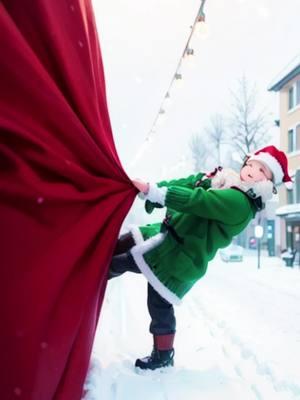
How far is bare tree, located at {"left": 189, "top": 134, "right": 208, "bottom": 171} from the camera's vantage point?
672cm

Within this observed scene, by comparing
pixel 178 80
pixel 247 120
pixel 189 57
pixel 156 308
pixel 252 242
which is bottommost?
pixel 252 242

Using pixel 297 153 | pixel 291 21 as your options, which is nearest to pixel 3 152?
pixel 291 21

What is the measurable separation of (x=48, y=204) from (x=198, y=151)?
247 inches

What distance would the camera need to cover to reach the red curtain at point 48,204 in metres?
1.00

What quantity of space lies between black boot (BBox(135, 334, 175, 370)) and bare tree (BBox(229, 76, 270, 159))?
640cm

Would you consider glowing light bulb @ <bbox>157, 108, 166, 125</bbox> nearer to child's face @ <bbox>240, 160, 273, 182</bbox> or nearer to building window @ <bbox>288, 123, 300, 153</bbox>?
child's face @ <bbox>240, 160, 273, 182</bbox>

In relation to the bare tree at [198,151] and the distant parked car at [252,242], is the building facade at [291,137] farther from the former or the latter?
the distant parked car at [252,242]

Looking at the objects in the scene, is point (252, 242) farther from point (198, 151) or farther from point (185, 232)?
point (185, 232)

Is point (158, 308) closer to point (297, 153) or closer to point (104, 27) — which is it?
point (104, 27)

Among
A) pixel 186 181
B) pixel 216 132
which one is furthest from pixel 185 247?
pixel 216 132

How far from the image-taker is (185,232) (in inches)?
57.7

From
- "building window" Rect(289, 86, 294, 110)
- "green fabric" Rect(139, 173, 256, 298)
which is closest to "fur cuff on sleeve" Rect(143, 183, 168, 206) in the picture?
"green fabric" Rect(139, 173, 256, 298)

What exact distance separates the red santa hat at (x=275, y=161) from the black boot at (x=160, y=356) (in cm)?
82

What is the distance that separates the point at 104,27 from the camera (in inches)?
133
